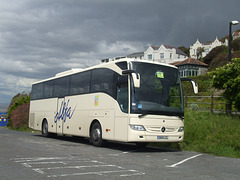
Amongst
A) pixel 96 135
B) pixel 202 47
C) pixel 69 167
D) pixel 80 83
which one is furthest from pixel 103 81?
pixel 202 47

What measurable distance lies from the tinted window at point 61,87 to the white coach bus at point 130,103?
5.78 ft

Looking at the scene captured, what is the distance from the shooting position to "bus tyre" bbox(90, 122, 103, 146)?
13.7m

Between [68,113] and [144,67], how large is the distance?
252 inches

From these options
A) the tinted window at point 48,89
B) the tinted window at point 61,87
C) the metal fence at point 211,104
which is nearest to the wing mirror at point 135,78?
the tinted window at point 61,87

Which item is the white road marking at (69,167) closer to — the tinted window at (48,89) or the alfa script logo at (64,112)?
the alfa script logo at (64,112)

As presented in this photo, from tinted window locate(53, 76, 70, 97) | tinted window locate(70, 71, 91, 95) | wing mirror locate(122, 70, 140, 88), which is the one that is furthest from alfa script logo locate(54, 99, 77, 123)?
wing mirror locate(122, 70, 140, 88)

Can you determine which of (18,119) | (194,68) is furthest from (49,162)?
(194,68)

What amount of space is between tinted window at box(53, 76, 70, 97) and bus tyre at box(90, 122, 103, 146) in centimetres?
415

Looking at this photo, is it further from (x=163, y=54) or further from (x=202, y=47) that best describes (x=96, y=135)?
(x=202, y=47)

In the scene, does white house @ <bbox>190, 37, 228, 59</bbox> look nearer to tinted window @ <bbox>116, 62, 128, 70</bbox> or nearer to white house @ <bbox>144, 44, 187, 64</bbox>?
white house @ <bbox>144, 44, 187, 64</bbox>

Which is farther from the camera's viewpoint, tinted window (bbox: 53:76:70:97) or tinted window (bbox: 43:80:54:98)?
tinted window (bbox: 43:80:54:98)

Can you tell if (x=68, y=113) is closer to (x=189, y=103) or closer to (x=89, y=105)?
(x=89, y=105)

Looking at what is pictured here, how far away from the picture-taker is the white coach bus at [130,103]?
11.9 m

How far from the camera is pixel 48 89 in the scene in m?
20.6
